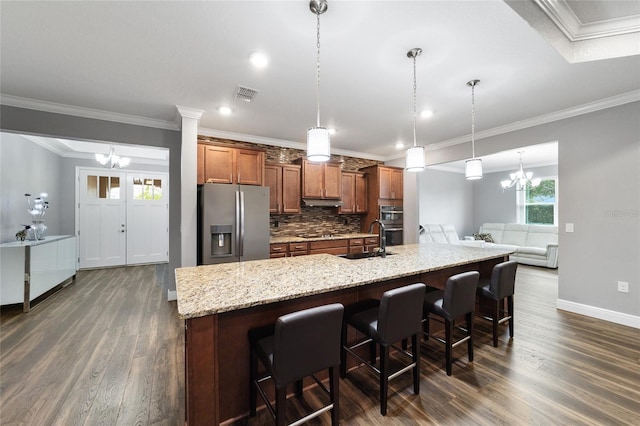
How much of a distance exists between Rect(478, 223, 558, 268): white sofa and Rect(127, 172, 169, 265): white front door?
8357 millimetres

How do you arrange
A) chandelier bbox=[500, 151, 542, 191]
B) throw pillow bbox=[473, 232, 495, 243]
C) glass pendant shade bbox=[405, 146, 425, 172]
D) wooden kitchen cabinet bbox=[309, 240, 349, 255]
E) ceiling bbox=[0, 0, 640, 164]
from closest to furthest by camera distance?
ceiling bbox=[0, 0, 640, 164] → glass pendant shade bbox=[405, 146, 425, 172] → wooden kitchen cabinet bbox=[309, 240, 349, 255] → chandelier bbox=[500, 151, 542, 191] → throw pillow bbox=[473, 232, 495, 243]

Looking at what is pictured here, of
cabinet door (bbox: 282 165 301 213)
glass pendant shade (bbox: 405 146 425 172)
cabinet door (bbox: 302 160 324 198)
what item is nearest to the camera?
glass pendant shade (bbox: 405 146 425 172)

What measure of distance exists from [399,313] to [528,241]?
282 inches

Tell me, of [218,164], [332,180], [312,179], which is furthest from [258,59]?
[332,180]

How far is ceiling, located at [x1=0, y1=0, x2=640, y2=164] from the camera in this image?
181 cm

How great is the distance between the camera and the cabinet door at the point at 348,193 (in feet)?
17.6

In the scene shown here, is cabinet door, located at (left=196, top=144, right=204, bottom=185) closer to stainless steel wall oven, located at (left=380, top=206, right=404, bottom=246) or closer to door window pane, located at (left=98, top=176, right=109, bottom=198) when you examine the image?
stainless steel wall oven, located at (left=380, top=206, right=404, bottom=246)

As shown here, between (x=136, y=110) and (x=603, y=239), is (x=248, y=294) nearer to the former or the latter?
(x=136, y=110)

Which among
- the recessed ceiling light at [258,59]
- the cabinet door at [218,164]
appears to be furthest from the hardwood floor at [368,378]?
the recessed ceiling light at [258,59]

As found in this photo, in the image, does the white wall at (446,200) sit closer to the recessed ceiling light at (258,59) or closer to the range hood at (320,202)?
the range hood at (320,202)

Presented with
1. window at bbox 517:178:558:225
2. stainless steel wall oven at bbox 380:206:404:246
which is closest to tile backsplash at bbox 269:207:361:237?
stainless steel wall oven at bbox 380:206:404:246

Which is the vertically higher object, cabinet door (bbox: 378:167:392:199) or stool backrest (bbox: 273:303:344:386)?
cabinet door (bbox: 378:167:392:199)

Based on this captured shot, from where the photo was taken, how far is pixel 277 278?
5.99ft

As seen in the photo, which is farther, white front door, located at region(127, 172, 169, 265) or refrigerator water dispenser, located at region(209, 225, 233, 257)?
white front door, located at region(127, 172, 169, 265)
